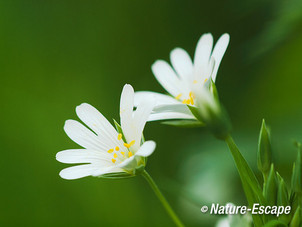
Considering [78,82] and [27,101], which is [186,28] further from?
[27,101]

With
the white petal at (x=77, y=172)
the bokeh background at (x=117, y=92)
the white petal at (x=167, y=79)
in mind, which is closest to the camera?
the white petal at (x=77, y=172)

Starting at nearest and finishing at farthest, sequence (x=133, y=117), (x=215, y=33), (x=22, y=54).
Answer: (x=133, y=117) → (x=215, y=33) → (x=22, y=54)

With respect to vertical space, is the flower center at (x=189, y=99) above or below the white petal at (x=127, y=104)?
above

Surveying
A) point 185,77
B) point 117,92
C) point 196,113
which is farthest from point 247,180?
point 117,92

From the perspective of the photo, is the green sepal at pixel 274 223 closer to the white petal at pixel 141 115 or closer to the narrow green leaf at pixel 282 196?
the narrow green leaf at pixel 282 196

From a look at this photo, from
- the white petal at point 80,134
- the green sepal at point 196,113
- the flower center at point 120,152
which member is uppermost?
the white petal at point 80,134

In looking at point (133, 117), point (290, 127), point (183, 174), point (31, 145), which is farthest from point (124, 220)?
point (133, 117)

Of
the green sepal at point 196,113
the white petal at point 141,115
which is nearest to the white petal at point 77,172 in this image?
the white petal at point 141,115

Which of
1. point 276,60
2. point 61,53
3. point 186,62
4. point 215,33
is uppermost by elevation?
point 61,53
